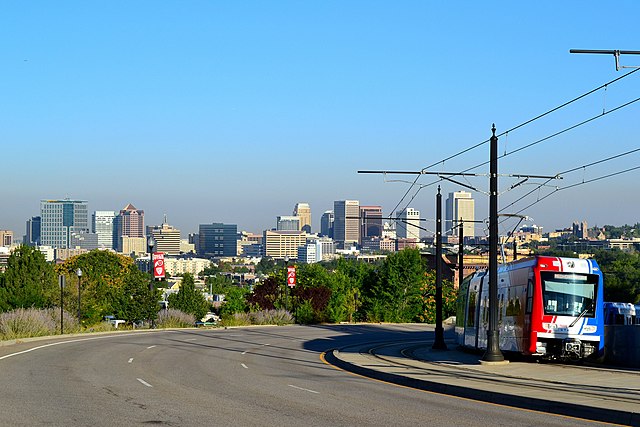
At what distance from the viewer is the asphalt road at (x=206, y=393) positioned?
15.9 meters

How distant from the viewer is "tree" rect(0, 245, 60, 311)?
65.9 m

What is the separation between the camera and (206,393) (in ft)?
67.1

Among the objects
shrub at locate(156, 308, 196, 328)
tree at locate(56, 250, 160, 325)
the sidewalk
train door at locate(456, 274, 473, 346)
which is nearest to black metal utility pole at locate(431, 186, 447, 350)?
train door at locate(456, 274, 473, 346)

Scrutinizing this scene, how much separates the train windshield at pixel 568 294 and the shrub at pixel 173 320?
118 feet

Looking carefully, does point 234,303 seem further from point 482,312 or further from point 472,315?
point 482,312

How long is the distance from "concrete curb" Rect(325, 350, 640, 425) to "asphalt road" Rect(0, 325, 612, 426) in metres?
0.51

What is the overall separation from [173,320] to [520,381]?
41796 millimetres

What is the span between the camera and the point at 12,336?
137 ft

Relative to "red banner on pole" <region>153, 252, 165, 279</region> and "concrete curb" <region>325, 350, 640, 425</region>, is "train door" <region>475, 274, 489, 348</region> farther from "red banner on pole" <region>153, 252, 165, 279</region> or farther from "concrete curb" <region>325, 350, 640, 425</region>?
"red banner on pole" <region>153, 252, 165, 279</region>

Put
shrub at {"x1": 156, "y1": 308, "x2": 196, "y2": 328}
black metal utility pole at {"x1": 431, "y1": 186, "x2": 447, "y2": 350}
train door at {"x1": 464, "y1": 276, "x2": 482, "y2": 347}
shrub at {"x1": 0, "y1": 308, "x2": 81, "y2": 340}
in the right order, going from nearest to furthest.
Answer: train door at {"x1": 464, "y1": 276, "x2": 482, "y2": 347}, black metal utility pole at {"x1": 431, "y1": 186, "x2": 447, "y2": 350}, shrub at {"x1": 0, "y1": 308, "x2": 81, "y2": 340}, shrub at {"x1": 156, "y1": 308, "x2": 196, "y2": 328}

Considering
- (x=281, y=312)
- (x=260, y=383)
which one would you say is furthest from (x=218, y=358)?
(x=281, y=312)

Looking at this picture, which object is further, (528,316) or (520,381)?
(528,316)

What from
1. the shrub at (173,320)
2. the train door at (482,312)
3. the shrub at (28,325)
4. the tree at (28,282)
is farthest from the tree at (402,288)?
the train door at (482,312)

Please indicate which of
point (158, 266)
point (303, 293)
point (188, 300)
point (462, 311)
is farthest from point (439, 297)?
point (188, 300)
